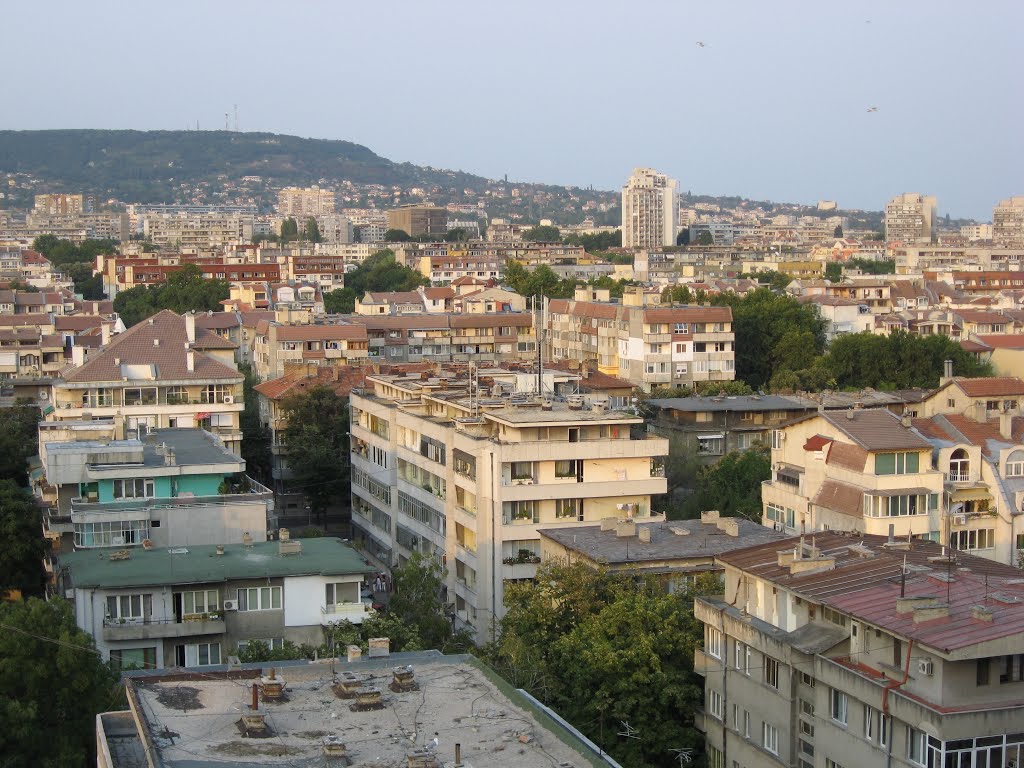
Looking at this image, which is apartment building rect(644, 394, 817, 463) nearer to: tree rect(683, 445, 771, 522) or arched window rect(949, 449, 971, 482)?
tree rect(683, 445, 771, 522)

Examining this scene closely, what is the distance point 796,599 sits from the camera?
22.0 metres

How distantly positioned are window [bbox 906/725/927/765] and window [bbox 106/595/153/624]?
12476 mm

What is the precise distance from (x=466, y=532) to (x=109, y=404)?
1392 centimetres

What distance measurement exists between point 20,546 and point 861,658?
16.8 m

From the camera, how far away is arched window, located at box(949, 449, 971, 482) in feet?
111

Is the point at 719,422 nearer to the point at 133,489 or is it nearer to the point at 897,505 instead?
the point at 897,505

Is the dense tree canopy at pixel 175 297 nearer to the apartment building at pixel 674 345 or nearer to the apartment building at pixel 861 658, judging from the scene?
the apartment building at pixel 674 345

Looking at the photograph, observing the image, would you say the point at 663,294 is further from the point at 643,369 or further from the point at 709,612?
the point at 709,612

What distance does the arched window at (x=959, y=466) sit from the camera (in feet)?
111

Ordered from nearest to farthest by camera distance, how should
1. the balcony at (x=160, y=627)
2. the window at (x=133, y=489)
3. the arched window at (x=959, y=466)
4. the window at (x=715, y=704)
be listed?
the window at (x=715, y=704)
the balcony at (x=160, y=627)
the window at (x=133, y=489)
the arched window at (x=959, y=466)

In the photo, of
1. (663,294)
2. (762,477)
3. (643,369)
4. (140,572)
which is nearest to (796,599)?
(140,572)

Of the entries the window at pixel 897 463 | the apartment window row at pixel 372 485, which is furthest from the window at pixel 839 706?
the apartment window row at pixel 372 485

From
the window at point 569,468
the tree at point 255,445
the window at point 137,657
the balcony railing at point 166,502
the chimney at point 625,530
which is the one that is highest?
the window at point 569,468

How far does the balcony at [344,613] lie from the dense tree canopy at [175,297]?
70.2 m
